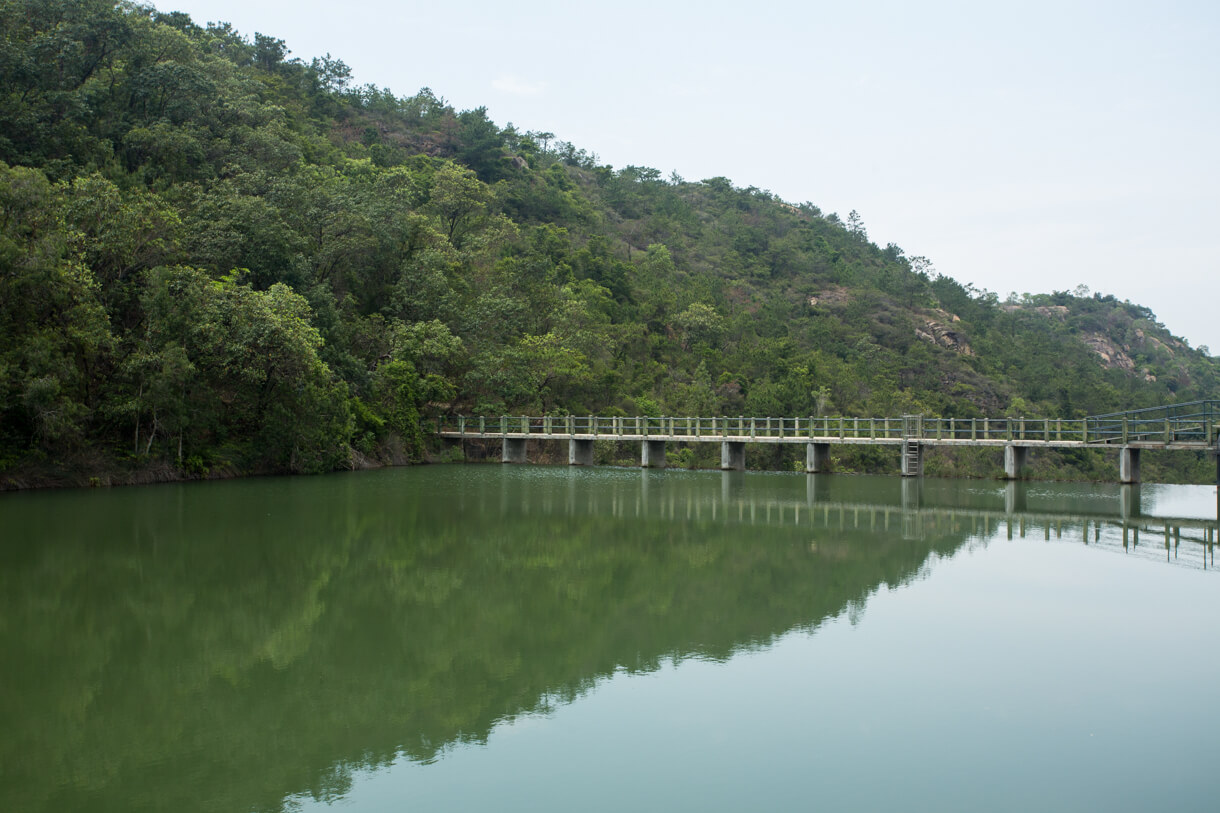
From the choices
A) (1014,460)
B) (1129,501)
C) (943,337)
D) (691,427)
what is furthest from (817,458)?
(943,337)

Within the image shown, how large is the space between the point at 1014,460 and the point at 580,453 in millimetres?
14521

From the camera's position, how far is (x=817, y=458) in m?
30.5

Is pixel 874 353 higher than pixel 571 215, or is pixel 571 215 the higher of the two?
pixel 571 215

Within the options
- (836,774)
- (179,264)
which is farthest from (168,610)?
(179,264)

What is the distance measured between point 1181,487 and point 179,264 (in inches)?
1186

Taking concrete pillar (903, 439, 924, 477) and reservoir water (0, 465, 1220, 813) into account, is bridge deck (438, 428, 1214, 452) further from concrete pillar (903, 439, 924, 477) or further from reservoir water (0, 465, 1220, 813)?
reservoir water (0, 465, 1220, 813)

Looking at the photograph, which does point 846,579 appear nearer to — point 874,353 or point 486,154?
point 874,353

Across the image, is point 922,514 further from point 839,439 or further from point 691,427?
point 691,427

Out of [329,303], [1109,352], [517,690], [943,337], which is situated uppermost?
[1109,352]

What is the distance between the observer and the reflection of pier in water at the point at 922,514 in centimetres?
1576

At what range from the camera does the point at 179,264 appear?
88.1 ft

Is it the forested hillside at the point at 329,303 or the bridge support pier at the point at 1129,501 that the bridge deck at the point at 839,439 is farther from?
the forested hillside at the point at 329,303

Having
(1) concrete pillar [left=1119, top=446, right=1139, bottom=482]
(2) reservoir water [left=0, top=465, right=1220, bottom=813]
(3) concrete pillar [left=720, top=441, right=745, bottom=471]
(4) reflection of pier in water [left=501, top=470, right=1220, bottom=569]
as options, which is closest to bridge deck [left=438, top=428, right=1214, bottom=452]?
(3) concrete pillar [left=720, top=441, right=745, bottom=471]

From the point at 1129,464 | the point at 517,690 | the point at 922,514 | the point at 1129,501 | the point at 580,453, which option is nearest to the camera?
the point at 517,690
